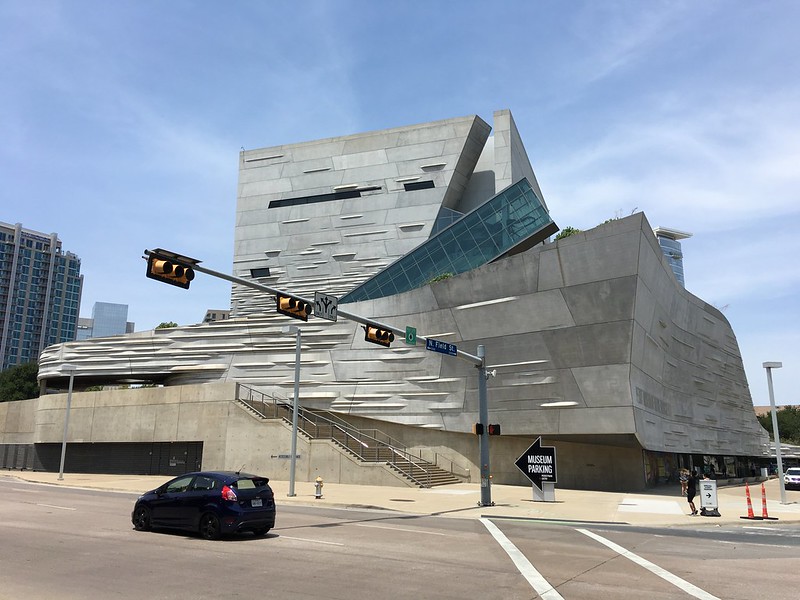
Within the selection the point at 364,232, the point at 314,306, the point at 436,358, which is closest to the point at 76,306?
the point at 364,232

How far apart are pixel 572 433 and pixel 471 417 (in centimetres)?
602

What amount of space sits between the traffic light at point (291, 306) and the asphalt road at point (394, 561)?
5.35 m

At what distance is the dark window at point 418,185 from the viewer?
53875mm

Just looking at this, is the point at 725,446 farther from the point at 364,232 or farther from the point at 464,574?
the point at 464,574

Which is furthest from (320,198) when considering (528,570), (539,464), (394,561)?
(528,570)

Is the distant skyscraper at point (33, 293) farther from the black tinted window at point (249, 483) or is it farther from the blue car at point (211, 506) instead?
the black tinted window at point (249, 483)

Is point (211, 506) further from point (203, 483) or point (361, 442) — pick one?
point (361, 442)

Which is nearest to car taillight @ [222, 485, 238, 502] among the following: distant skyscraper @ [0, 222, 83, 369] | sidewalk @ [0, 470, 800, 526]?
sidewalk @ [0, 470, 800, 526]

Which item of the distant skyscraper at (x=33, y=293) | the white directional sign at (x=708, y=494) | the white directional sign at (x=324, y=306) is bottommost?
the white directional sign at (x=708, y=494)

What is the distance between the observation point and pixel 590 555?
12.2 m

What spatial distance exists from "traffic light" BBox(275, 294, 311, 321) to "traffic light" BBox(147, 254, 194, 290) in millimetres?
2851

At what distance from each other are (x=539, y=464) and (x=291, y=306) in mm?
14120

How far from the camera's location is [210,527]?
13578 millimetres

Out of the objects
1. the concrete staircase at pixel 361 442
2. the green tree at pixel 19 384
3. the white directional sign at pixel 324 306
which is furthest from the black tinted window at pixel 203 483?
the green tree at pixel 19 384
